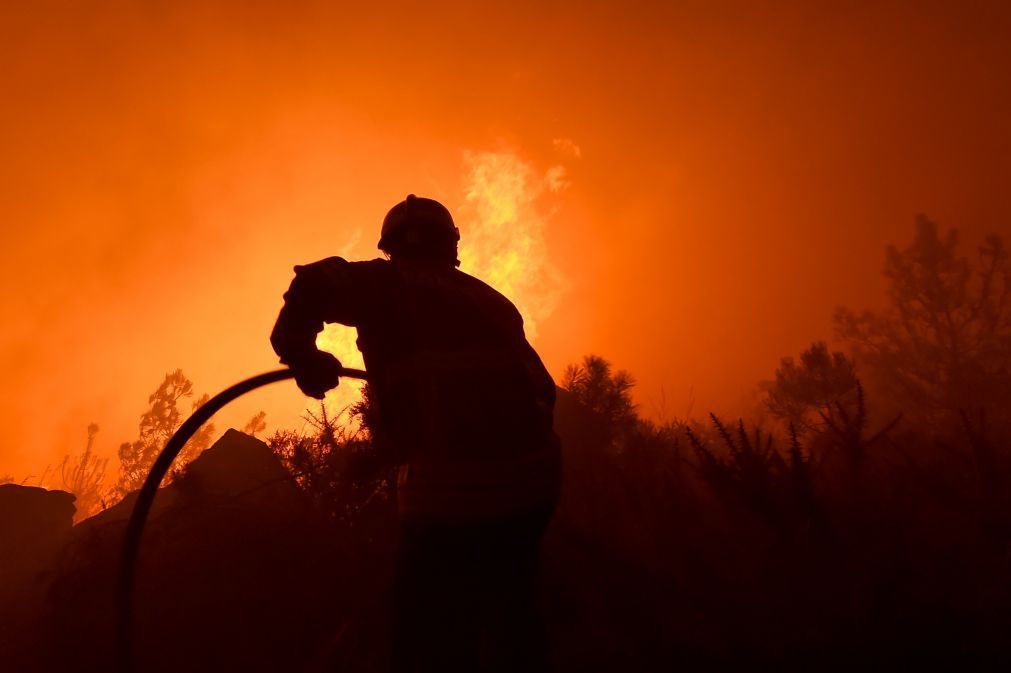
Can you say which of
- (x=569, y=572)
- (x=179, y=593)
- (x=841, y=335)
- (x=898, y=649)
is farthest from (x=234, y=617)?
(x=841, y=335)

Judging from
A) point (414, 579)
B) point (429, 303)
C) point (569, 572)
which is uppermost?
A: point (429, 303)

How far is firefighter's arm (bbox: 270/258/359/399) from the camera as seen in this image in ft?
5.31

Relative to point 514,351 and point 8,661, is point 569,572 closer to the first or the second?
point 514,351

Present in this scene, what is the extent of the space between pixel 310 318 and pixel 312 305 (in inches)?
2.6

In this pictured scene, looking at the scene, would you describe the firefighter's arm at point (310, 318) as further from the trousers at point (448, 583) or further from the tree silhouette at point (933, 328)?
the tree silhouette at point (933, 328)

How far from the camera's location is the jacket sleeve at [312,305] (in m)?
1.62

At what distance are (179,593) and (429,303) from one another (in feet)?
13.4

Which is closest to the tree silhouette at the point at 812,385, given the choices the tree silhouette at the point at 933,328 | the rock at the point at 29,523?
the tree silhouette at the point at 933,328

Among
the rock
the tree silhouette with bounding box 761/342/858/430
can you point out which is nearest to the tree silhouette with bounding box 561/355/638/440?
the tree silhouette with bounding box 761/342/858/430

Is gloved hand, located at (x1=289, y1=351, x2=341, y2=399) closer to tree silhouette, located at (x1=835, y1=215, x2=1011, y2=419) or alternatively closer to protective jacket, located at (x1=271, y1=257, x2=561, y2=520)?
protective jacket, located at (x1=271, y1=257, x2=561, y2=520)

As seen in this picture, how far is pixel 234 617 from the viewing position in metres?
3.29

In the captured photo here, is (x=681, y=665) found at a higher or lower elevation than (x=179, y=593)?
lower

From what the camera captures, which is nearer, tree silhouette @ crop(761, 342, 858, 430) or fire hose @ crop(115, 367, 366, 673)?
fire hose @ crop(115, 367, 366, 673)

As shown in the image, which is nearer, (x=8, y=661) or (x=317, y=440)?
(x=8, y=661)
